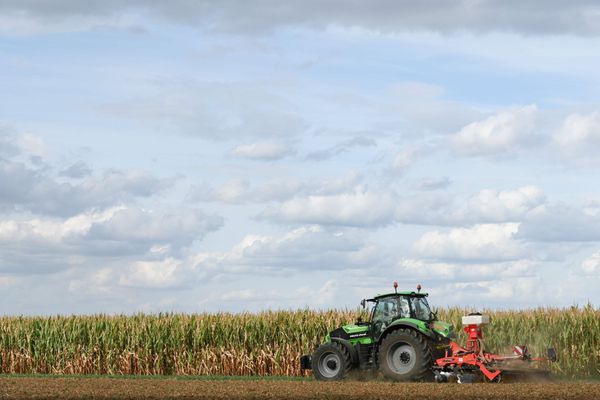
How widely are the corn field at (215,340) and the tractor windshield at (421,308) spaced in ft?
22.1

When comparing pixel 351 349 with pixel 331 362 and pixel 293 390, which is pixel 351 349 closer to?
pixel 331 362

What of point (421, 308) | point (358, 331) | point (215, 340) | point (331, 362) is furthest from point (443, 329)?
point (215, 340)

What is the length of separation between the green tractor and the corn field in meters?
5.33

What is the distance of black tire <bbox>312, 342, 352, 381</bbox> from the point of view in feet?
73.3

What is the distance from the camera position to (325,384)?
21.3 m

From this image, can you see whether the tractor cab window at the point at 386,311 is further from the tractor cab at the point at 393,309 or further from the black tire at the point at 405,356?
the black tire at the point at 405,356

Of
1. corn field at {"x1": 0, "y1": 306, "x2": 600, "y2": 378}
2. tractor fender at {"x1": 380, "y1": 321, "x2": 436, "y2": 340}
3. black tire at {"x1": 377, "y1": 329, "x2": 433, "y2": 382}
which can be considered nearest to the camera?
black tire at {"x1": 377, "y1": 329, "x2": 433, "y2": 382}

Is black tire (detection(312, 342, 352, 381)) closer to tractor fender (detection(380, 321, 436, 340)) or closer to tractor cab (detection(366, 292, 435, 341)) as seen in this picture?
tractor cab (detection(366, 292, 435, 341))

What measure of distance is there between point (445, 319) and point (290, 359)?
18.1 ft

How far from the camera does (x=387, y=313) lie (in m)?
22.1

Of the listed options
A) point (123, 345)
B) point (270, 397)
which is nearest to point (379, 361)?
point (270, 397)

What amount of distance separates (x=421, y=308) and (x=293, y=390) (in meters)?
4.35

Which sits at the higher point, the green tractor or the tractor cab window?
the tractor cab window

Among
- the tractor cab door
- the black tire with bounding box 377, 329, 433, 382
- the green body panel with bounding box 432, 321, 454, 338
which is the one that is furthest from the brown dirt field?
the green body panel with bounding box 432, 321, 454, 338
